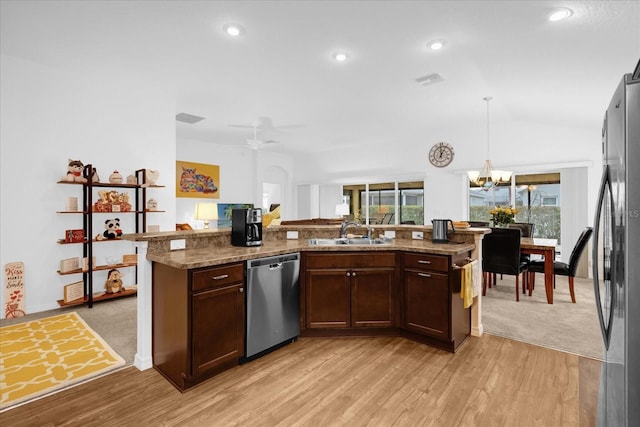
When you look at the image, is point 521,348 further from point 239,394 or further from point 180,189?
point 180,189

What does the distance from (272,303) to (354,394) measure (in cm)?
96

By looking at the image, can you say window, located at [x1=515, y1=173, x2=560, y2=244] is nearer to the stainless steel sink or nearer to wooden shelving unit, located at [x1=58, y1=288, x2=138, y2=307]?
the stainless steel sink

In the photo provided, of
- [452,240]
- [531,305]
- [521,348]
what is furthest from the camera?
[531,305]

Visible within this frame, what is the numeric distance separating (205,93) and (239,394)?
4004mm

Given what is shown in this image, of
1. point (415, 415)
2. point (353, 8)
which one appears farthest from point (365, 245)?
point (353, 8)

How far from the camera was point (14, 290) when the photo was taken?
380cm

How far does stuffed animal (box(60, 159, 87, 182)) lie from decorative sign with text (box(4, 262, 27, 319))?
1098 mm

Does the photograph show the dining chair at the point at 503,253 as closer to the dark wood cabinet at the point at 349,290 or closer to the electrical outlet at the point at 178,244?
the dark wood cabinet at the point at 349,290

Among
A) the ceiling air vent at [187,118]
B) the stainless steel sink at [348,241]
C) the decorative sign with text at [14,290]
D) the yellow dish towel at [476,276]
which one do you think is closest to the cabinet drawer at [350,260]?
the stainless steel sink at [348,241]

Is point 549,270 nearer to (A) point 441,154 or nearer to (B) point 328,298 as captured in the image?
(B) point 328,298

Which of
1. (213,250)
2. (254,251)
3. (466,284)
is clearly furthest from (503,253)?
(213,250)

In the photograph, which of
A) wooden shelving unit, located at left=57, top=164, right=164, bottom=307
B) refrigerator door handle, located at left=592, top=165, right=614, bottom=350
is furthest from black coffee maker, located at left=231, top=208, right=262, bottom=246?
refrigerator door handle, located at left=592, top=165, right=614, bottom=350

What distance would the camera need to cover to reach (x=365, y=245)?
3.19 m

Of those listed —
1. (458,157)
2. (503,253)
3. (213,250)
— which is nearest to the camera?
(213,250)
